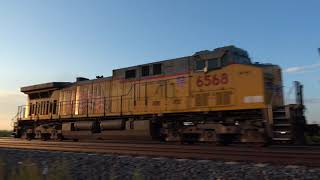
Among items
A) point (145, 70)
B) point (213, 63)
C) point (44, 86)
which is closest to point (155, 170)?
point (213, 63)

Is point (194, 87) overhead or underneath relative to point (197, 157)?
overhead

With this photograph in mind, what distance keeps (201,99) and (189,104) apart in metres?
0.59

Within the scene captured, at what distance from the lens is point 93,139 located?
1891 cm

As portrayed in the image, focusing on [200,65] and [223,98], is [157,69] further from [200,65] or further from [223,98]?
[223,98]

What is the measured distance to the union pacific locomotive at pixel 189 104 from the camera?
41.2 ft

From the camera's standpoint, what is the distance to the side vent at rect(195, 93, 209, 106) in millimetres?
14203

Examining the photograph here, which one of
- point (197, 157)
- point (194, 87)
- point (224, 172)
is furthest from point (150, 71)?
point (224, 172)

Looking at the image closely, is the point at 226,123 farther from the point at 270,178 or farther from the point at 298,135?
the point at 270,178

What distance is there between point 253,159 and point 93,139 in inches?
464

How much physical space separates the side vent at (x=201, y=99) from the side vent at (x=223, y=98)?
0.48m

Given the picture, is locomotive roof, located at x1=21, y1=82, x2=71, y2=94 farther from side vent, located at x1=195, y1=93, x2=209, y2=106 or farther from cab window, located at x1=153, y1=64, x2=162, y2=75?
side vent, located at x1=195, y1=93, x2=209, y2=106

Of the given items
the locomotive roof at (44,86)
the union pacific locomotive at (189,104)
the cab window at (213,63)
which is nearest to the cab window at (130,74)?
the union pacific locomotive at (189,104)

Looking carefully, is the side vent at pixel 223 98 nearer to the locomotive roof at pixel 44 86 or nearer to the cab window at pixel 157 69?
the cab window at pixel 157 69

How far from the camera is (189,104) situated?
1473cm
